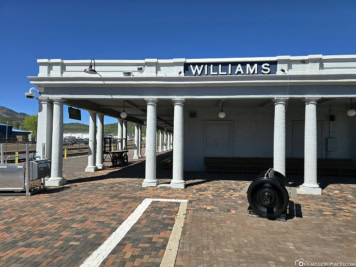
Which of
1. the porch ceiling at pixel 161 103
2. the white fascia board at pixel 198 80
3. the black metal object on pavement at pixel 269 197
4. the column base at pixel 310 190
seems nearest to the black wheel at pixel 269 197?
the black metal object on pavement at pixel 269 197

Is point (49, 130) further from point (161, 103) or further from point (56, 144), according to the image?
point (161, 103)

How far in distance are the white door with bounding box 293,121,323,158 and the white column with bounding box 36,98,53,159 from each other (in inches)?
471

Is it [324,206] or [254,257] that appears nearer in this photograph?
[254,257]

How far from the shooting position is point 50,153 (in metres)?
8.95

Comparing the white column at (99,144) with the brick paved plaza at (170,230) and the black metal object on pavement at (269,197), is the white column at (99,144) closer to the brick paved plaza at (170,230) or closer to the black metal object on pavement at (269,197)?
the brick paved plaza at (170,230)

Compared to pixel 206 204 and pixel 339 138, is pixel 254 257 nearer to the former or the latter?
→ pixel 206 204

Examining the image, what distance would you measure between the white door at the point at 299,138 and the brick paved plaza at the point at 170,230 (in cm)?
414

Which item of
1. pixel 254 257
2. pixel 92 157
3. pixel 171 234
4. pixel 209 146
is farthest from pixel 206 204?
pixel 92 157

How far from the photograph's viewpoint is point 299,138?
11.5m

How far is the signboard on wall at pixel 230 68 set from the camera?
8008 millimetres

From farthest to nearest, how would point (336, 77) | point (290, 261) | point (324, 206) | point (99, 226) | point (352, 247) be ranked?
point (336, 77) < point (324, 206) < point (99, 226) < point (352, 247) < point (290, 261)

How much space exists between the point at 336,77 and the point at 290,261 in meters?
6.91

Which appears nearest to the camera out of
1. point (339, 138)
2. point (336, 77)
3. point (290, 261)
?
point (290, 261)

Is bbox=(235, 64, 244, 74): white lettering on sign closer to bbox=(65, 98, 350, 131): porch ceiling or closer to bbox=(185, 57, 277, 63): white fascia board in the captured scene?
bbox=(185, 57, 277, 63): white fascia board
